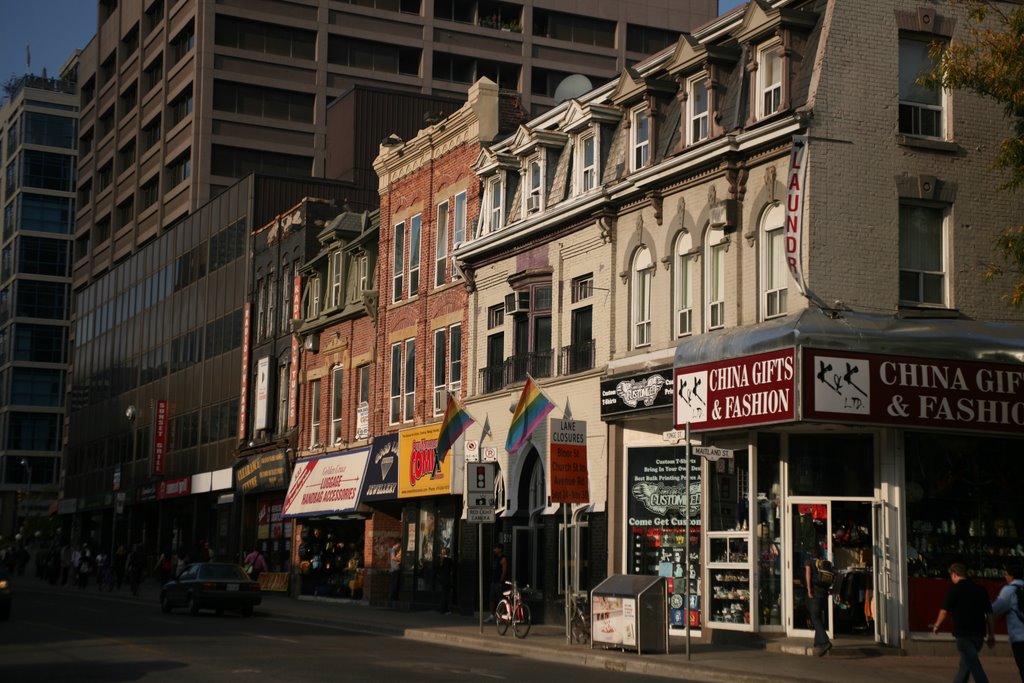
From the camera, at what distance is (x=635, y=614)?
2480 cm

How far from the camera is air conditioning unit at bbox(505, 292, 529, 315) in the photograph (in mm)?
35688

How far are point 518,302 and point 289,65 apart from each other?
4871 centimetres

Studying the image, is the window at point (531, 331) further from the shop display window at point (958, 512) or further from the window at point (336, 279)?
the window at point (336, 279)

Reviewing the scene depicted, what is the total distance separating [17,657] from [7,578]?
1047 centimetres

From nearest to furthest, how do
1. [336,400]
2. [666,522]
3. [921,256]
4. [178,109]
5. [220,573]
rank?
[921,256] → [666,522] → [220,573] → [336,400] → [178,109]

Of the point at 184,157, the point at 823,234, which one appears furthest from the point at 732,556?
the point at 184,157

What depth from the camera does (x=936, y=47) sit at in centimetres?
2612

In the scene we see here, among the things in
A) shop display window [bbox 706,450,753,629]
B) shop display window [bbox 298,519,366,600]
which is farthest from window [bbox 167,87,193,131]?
shop display window [bbox 706,450,753,629]

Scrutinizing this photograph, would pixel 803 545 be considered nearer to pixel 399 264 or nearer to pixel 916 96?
pixel 916 96

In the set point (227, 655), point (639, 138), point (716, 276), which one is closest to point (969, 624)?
point (227, 655)

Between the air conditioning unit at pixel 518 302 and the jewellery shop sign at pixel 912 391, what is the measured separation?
1204cm

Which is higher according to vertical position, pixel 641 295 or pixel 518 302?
pixel 518 302

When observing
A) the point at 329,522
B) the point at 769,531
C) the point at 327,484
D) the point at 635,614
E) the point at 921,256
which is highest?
the point at 921,256

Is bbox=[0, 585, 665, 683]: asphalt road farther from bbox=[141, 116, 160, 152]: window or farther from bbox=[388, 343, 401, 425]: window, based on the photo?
bbox=[141, 116, 160, 152]: window
